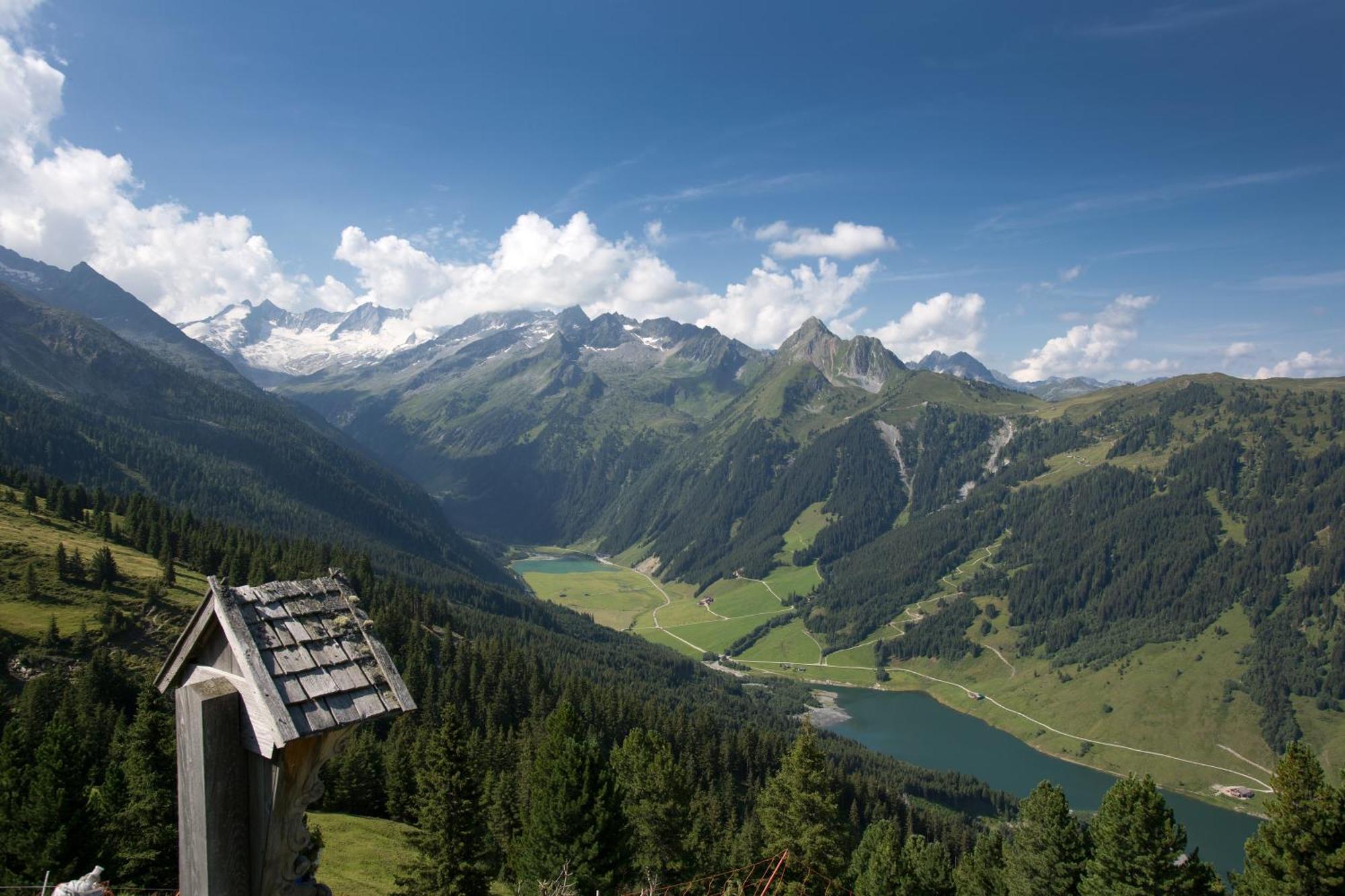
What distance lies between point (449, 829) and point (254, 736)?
106ft

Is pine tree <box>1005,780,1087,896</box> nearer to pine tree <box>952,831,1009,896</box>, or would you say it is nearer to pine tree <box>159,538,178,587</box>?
A: pine tree <box>952,831,1009,896</box>

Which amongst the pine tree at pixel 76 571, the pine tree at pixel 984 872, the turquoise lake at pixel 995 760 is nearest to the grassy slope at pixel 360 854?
the pine tree at pixel 984 872

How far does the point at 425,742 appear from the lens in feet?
172

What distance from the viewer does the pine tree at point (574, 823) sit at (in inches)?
1228

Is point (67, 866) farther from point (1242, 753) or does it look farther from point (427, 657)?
point (1242, 753)

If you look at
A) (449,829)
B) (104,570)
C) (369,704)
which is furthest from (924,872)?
(104,570)

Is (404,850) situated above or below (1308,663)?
above

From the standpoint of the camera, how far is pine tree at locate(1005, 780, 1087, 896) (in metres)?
37.2

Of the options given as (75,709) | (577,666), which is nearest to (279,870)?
(75,709)

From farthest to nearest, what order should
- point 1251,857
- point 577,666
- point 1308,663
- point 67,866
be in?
point 1308,663 → point 577,666 → point 1251,857 → point 67,866

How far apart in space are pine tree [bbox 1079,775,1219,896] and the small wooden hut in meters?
36.3

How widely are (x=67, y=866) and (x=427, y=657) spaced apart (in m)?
62.8

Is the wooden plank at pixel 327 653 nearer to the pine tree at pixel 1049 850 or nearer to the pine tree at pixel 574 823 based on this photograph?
the pine tree at pixel 574 823

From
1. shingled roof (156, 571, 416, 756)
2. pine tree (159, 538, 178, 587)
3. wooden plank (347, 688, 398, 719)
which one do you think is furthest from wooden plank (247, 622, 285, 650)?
pine tree (159, 538, 178, 587)
